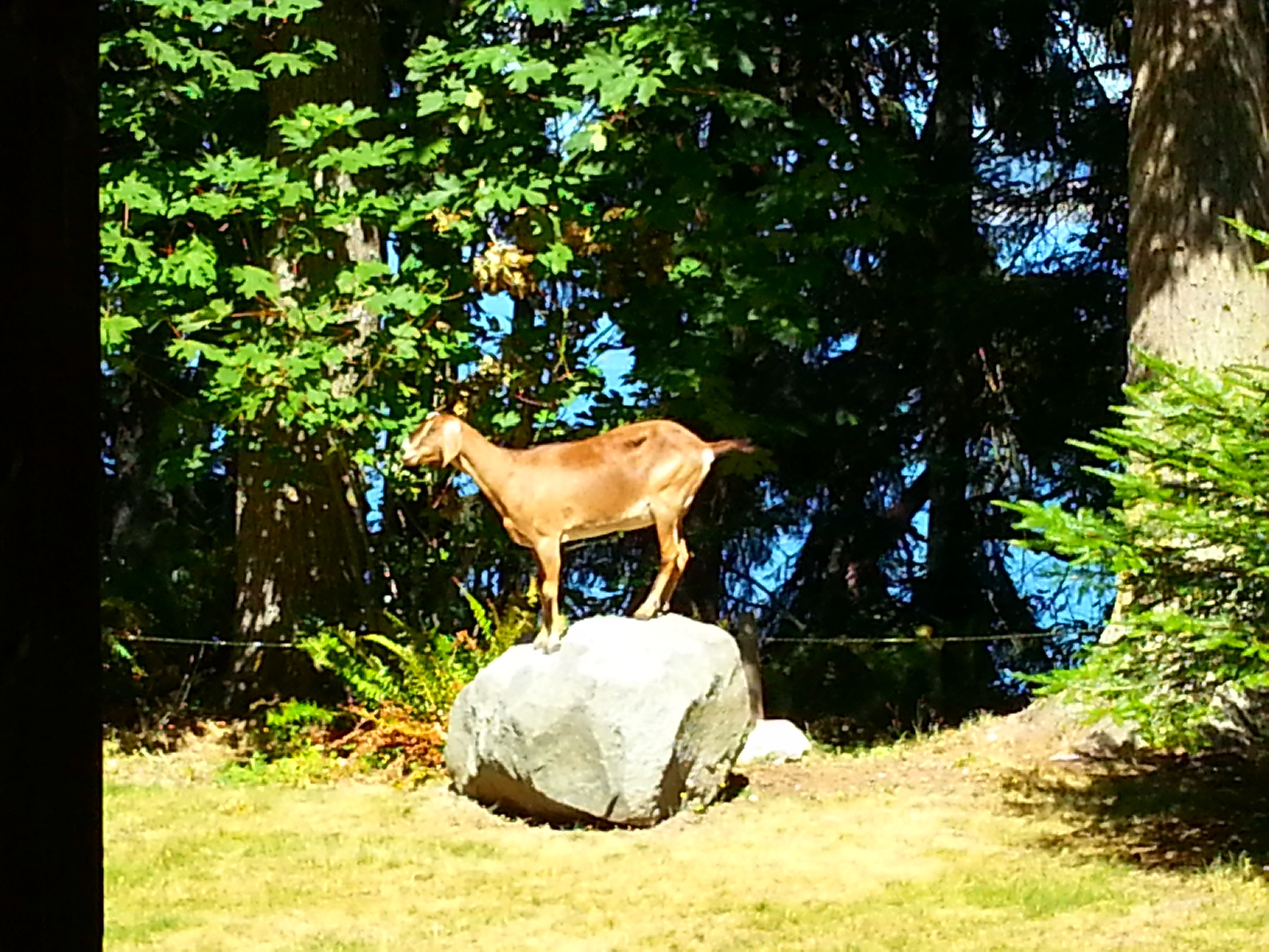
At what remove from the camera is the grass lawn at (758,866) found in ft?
16.8

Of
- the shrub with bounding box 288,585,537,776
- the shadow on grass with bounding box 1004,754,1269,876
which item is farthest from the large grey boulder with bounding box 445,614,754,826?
the shadow on grass with bounding box 1004,754,1269,876

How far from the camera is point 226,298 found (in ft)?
29.3

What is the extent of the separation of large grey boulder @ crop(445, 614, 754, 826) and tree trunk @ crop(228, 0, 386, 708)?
2.60 meters

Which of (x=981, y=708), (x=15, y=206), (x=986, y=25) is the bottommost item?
(x=981, y=708)

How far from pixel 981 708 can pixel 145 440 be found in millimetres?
6787

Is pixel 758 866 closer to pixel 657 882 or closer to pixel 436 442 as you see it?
pixel 657 882

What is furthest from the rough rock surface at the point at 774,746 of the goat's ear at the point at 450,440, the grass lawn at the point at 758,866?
the goat's ear at the point at 450,440

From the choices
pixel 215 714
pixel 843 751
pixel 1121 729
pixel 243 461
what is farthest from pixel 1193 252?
pixel 215 714

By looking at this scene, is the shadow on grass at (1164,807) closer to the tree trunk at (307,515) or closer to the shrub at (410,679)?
the shrub at (410,679)

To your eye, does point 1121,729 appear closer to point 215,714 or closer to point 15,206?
point 215,714

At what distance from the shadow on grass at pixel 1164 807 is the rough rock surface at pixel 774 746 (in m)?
1.30

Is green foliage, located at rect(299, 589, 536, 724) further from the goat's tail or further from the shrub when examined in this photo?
the goat's tail

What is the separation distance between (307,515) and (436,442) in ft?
8.12

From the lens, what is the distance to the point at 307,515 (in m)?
9.84
